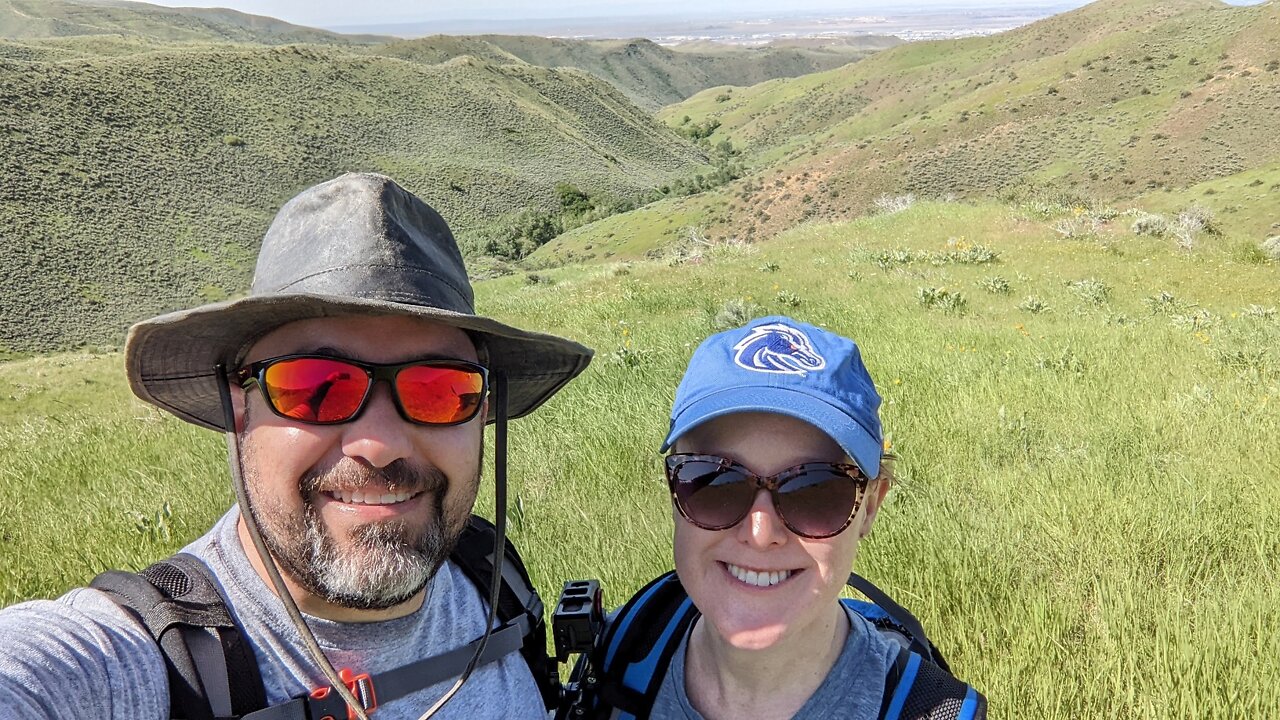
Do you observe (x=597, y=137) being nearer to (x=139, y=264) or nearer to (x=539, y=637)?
(x=139, y=264)

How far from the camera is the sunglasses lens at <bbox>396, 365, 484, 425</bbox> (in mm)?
1648

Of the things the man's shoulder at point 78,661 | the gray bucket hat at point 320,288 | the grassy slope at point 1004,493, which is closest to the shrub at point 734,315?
→ the grassy slope at point 1004,493

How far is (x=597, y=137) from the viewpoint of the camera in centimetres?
12862

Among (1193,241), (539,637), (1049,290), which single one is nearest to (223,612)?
(539,637)

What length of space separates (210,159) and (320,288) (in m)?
93.2

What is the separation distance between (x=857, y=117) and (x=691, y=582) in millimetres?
105486

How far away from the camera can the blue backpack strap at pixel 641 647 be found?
1.62 m

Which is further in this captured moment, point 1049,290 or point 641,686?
point 1049,290

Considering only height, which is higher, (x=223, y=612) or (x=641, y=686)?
(x=223, y=612)

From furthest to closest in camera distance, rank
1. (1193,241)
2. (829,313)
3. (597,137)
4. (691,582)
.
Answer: (597,137)
(1193,241)
(829,313)
(691,582)

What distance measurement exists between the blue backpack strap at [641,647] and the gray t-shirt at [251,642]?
0.29 m

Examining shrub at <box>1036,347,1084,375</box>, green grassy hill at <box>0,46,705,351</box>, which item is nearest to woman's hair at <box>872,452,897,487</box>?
shrub at <box>1036,347,1084,375</box>

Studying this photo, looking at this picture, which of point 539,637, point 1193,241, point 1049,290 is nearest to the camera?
point 539,637

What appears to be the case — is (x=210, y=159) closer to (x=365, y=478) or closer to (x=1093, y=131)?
(x=1093, y=131)
